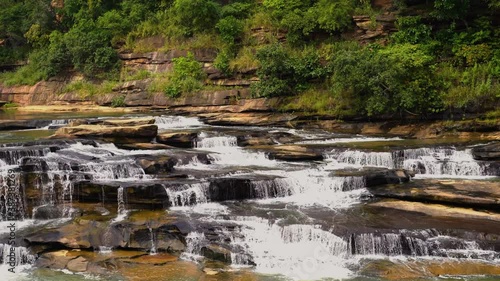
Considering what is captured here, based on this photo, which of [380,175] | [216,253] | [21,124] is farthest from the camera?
[21,124]

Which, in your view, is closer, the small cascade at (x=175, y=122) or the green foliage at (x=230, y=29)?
the small cascade at (x=175, y=122)

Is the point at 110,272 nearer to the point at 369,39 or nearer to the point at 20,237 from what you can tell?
the point at 20,237

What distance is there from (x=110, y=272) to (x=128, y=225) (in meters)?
1.68

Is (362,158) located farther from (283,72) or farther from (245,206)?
(283,72)

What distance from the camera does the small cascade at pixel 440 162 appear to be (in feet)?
54.0

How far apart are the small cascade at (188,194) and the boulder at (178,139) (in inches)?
231

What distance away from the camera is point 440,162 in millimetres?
16828

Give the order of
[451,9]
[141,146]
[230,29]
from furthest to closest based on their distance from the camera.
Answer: [230,29] → [451,9] → [141,146]

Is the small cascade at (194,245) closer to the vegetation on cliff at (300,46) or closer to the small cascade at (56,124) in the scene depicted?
the vegetation on cliff at (300,46)

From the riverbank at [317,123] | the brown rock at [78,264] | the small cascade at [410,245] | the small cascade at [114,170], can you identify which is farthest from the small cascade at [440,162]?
the brown rock at [78,264]

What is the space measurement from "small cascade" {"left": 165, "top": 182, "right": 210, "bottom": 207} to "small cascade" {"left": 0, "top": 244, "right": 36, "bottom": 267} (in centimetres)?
393

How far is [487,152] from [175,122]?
583 inches

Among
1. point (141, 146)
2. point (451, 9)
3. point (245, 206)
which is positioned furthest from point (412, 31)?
point (245, 206)

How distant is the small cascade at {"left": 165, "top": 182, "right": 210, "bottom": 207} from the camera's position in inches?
549
